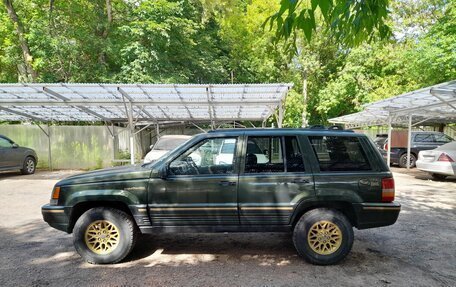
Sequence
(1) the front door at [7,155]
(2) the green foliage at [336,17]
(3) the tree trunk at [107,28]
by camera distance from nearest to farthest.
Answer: (2) the green foliage at [336,17] → (1) the front door at [7,155] → (3) the tree trunk at [107,28]

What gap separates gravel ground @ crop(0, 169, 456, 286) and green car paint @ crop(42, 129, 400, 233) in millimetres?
508

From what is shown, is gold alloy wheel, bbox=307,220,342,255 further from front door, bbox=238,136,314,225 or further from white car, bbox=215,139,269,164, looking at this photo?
white car, bbox=215,139,269,164

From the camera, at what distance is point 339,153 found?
4.18 meters

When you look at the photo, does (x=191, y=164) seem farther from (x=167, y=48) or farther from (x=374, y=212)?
(x=167, y=48)

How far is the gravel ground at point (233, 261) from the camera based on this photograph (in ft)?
12.0

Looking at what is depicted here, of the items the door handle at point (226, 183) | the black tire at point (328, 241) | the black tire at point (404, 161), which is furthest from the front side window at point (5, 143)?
the black tire at point (404, 161)

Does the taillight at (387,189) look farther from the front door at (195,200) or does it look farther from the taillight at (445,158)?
the taillight at (445,158)

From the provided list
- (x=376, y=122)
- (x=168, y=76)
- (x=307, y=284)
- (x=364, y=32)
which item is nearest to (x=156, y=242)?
(x=307, y=284)

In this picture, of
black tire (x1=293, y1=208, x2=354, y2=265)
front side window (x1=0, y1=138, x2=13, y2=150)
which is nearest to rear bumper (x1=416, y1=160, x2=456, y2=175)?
black tire (x1=293, y1=208, x2=354, y2=265)

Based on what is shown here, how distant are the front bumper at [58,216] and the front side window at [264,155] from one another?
7.87 ft

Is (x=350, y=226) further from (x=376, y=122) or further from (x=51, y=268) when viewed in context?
(x=376, y=122)

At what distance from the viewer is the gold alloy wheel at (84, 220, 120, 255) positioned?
411 centimetres

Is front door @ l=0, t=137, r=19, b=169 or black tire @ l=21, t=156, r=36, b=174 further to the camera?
black tire @ l=21, t=156, r=36, b=174

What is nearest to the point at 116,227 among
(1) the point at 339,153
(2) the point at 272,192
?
(2) the point at 272,192
